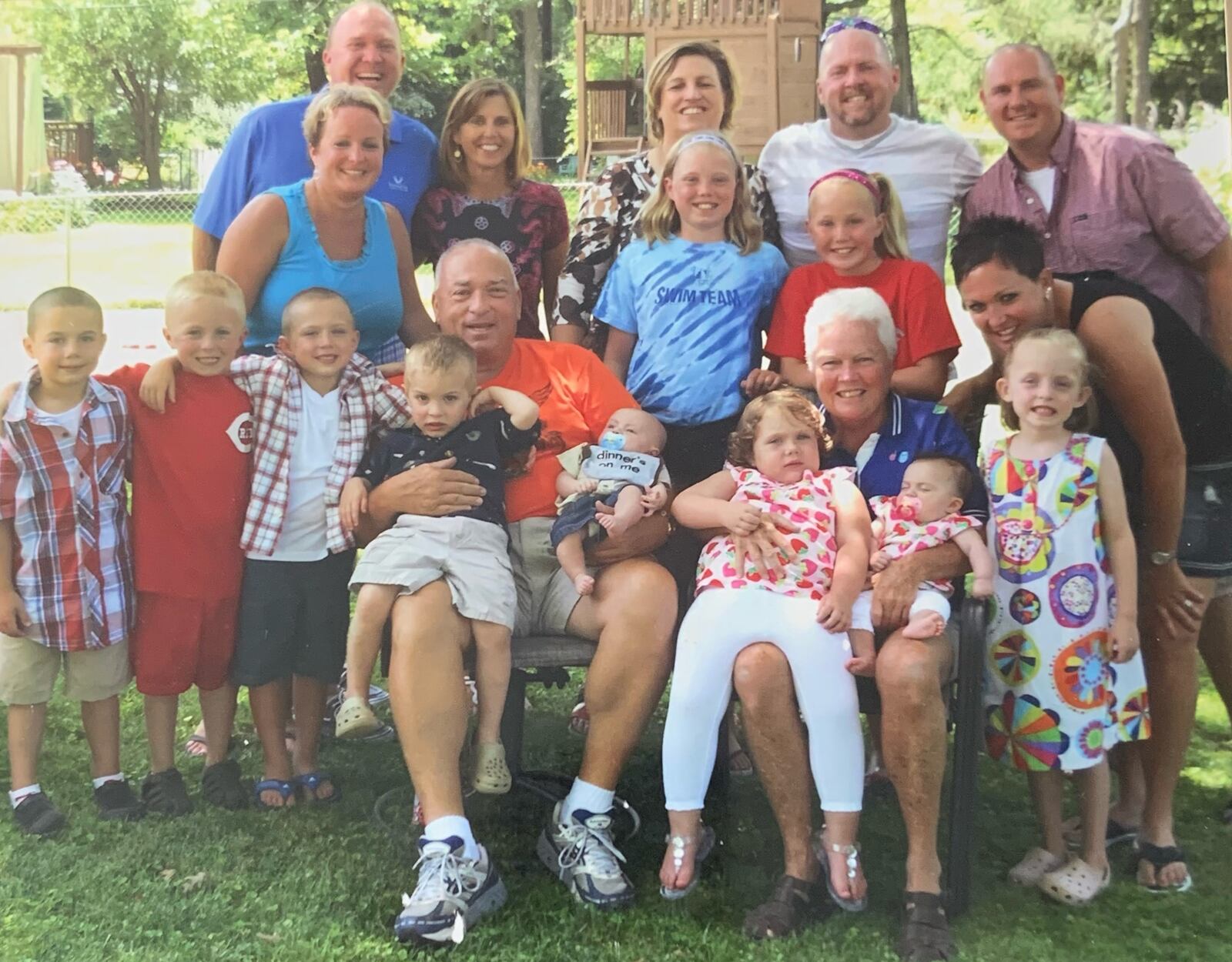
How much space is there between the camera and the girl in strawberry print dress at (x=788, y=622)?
7.42 ft

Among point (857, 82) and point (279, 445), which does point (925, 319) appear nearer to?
point (857, 82)

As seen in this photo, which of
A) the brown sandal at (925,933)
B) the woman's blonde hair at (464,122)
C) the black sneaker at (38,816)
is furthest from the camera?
the woman's blonde hair at (464,122)

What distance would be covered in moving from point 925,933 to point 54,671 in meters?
1.77

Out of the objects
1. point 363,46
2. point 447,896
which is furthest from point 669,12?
point 447,896

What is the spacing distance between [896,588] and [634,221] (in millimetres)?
1112

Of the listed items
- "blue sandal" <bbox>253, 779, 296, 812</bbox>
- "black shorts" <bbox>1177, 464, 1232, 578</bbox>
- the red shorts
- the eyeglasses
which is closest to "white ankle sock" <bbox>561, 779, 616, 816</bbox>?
"blue sandal" <bbox>253, 779, 296, 812</bbox>

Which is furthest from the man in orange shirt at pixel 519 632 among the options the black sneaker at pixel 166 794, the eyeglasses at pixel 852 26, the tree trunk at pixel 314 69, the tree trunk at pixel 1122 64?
the tree trunk at pixel 1122 64

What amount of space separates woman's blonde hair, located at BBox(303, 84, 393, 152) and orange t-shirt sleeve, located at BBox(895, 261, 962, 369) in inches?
46.5

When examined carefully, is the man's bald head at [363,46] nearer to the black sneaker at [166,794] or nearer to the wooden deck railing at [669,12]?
the wooden deck railing at [669,12]

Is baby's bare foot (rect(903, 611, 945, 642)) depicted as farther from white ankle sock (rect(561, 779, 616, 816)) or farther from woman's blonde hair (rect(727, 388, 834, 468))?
white ankle sock (rect(561, 779, 616, 816))

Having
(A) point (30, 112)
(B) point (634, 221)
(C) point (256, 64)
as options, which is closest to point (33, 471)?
(A) point (30, 112)

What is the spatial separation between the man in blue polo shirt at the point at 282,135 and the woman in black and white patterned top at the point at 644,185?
1.69 ft

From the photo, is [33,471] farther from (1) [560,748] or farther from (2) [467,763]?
(1) [560,748]

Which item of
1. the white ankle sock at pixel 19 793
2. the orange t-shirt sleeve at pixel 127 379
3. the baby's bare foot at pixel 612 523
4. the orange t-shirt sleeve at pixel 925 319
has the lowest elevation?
the white ankle sock at pixel 19 793
